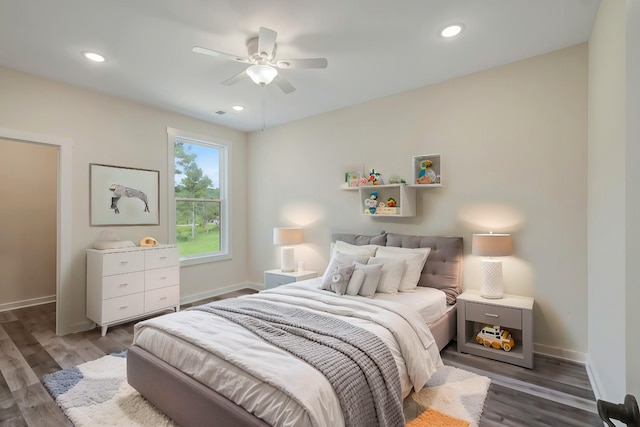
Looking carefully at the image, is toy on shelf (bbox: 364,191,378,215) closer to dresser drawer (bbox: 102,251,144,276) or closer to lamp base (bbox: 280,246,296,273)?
lamp base (bbox: 280,246,296,273)

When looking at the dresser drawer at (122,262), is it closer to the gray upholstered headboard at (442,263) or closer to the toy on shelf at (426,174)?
the gray upholstered headboard at (442,263)

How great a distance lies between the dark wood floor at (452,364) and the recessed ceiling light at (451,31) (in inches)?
109

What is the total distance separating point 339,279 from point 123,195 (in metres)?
3.01

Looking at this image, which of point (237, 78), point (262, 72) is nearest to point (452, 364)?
point (262, 72)

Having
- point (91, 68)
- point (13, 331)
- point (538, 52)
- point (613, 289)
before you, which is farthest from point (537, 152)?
point (13, 331)

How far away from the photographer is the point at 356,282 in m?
2.96

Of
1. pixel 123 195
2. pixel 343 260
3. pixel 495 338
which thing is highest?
pixel 123 195

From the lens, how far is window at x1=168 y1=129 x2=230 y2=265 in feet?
15.6

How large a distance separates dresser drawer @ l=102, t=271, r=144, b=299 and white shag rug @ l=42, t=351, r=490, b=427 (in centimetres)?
97

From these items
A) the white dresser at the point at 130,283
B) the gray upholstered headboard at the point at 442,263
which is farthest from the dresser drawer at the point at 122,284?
the gray upholstered headboard at the point at 442,263

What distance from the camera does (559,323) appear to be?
2.91 meters

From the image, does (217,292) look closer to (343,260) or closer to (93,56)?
(343,260)

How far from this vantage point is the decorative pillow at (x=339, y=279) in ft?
9.74

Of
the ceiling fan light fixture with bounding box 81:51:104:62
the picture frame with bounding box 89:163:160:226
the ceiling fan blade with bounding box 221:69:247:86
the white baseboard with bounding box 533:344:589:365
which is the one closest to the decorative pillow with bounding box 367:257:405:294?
the white baseboard with bounding box 533:344:589:365
